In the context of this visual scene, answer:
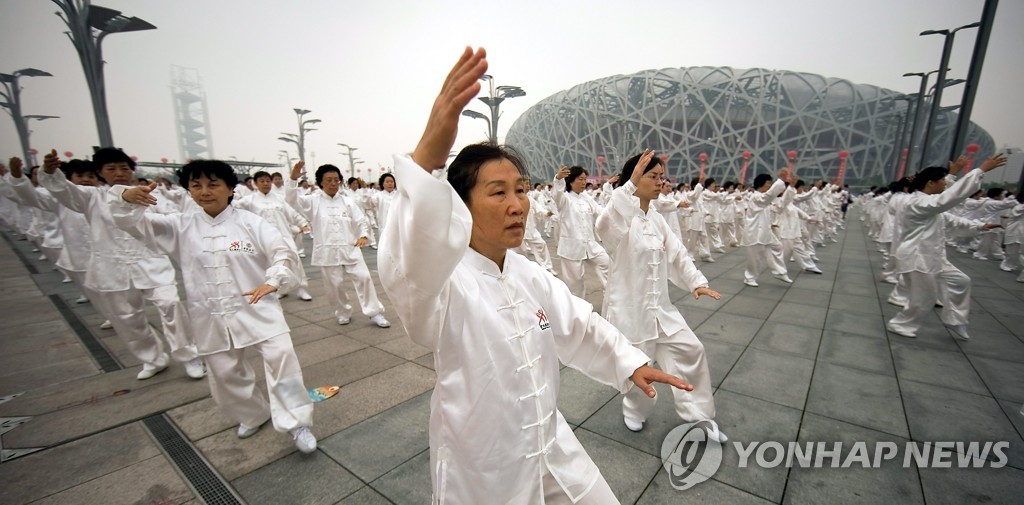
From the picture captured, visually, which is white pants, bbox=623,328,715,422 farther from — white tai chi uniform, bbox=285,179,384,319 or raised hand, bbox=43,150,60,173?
raised hand, bbox=43,150,60,173

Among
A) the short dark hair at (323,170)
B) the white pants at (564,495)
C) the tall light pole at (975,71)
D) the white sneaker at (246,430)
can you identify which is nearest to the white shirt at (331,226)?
the short dark hair at (323,170)

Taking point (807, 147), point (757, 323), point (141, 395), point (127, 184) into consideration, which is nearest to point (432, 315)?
point (141, 395)

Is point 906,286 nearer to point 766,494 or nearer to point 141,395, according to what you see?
point 766,494

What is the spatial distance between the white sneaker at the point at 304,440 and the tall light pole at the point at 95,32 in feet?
38.3

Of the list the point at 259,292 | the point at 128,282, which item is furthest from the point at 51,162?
the point at 259,292

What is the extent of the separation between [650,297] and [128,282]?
5.63m

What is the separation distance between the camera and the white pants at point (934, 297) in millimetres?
5133

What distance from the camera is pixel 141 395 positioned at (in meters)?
3.77

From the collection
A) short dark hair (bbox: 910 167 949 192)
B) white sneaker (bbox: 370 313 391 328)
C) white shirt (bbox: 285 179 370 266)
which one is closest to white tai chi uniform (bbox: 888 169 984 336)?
short dark hair (bbox: 910 167 949 192)

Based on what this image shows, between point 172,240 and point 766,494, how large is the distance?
4.76 m

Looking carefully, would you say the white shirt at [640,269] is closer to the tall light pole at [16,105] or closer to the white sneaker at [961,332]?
the white sneaker at [961,332]

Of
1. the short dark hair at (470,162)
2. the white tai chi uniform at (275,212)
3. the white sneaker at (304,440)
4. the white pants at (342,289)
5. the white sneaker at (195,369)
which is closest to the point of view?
the short dark hair at (470,162)

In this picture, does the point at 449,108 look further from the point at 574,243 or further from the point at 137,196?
the point at 574,243
